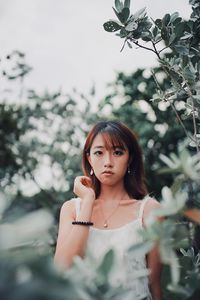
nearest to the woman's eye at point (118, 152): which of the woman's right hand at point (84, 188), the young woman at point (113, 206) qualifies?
the young woman at point (113, 206)

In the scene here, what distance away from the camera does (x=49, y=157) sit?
20.7 feet

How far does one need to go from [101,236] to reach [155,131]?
124 inches

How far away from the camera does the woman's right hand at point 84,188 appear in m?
2.61

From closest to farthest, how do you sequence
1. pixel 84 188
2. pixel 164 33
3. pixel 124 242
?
pixel 164 33
pixel 124 242
pixel 84 188

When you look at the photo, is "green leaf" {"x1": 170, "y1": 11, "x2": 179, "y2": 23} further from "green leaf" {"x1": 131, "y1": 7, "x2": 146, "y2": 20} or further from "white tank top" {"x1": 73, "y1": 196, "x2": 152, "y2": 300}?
"white tank top" {"x1": 73, "y1": 196, "x2": 152, "y2": 300}

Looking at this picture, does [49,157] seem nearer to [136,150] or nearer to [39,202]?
[39,202]

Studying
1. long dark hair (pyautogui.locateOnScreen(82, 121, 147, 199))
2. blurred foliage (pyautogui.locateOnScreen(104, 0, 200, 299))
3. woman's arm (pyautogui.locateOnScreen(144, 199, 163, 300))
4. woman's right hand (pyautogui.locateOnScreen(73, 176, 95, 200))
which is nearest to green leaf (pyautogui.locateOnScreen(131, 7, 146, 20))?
blurred foliage (pyautogui.locateOnScreen(104, 0, 200, 299))

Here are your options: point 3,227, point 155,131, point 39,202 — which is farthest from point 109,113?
Result: point 3,227

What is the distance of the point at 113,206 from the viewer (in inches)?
112

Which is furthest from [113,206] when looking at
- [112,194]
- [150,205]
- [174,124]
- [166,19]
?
[174,124]

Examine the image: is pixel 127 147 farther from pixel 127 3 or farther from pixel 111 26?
pixel 127 3

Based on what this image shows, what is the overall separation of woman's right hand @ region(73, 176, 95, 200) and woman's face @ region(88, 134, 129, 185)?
110mm

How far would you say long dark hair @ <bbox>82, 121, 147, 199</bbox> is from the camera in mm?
2783

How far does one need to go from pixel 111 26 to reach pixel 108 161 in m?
0.75
